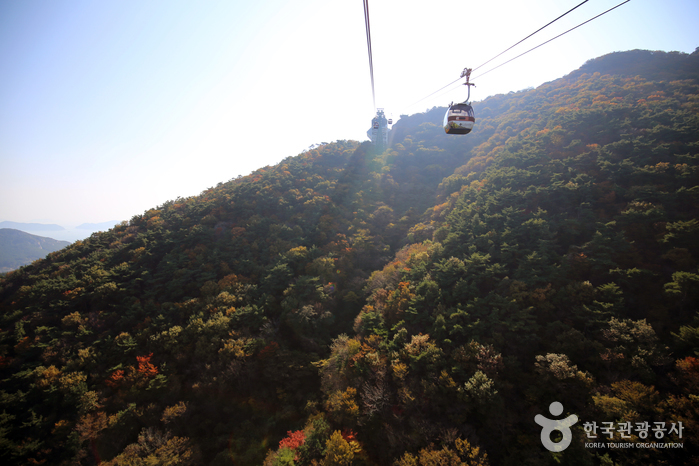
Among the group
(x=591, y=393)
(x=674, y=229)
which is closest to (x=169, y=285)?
(x=591, y=393)

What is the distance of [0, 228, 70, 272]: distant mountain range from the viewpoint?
16435cm

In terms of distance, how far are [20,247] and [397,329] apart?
310400 mm

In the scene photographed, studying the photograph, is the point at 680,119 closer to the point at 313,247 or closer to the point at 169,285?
the point at 313,247

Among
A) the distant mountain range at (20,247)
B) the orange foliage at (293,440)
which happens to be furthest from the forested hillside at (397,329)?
the distant mountain range at (20,247)

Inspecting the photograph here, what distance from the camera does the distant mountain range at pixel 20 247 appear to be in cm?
16435

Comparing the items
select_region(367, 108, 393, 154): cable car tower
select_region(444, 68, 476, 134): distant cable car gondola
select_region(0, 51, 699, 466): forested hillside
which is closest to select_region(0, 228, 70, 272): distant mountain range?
select_region(0, 51, 699, 466): forested hillside

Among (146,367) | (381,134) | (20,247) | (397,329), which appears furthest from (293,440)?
(20,247)

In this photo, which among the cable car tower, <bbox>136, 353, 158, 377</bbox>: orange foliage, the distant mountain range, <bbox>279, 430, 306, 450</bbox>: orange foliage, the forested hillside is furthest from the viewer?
the distant mountain range

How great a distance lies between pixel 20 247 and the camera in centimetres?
17975

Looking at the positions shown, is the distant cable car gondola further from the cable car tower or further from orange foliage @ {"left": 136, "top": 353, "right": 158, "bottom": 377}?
the cable car tower

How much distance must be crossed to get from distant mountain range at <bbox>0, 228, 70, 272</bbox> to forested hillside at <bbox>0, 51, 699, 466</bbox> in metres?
234

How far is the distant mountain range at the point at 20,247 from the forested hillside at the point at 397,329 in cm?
23370

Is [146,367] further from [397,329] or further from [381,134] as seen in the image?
[381,134]

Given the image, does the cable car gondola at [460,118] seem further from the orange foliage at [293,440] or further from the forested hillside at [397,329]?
the orange foliage at [293,440]
